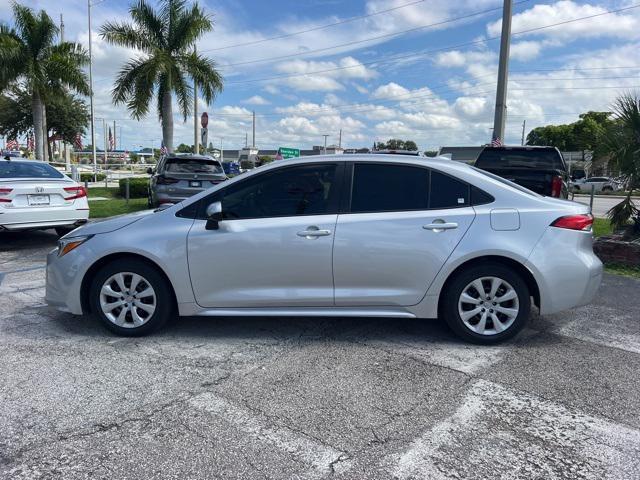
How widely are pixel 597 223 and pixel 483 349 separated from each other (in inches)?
430

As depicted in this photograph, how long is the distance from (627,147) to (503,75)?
5.85m

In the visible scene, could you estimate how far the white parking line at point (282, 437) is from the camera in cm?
273

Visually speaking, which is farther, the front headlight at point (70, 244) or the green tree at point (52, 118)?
the green tree at point (52, 118)

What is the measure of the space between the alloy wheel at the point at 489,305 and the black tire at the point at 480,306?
2 centimetres

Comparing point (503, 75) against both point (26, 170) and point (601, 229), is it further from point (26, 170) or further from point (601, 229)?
point (26, 170)

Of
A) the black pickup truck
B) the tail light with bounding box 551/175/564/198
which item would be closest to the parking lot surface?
the tail light with bounding box 551/175/564/198

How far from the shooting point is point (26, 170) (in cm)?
874

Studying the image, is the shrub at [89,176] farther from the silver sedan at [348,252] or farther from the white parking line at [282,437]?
the white parking line at [282,437]

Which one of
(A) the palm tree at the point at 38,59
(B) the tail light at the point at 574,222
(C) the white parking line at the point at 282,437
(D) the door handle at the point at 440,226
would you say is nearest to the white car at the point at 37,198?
(C) the white parking line at the point at 282,437

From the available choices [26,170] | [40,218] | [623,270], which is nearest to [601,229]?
[623,270]

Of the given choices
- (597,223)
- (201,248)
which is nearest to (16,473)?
(201,248)

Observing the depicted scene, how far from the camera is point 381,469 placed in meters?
2.70

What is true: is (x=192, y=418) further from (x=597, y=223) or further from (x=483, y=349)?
(x=597, y=223)

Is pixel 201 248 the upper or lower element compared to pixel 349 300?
upper
